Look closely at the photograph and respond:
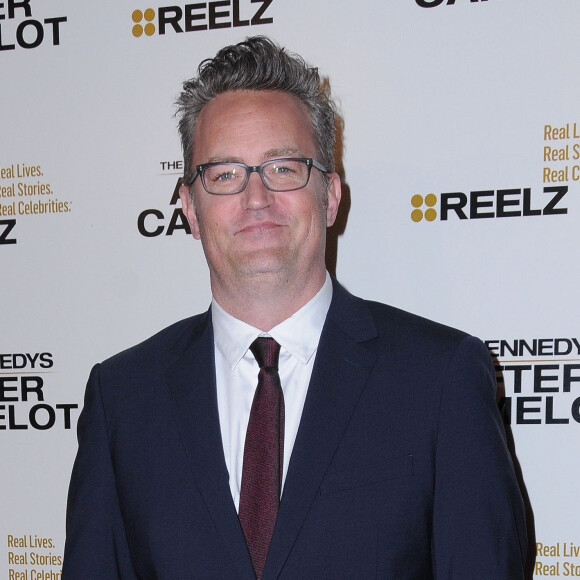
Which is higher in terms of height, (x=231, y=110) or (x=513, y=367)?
(x=231, y=110)

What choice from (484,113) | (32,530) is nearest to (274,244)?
(484,113)

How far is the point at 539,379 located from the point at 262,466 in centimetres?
97

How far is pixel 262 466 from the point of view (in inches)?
53.5

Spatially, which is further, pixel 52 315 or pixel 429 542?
pixel 52 315

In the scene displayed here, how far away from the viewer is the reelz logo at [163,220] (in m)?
2.15

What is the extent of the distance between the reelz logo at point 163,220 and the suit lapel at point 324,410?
0.80m

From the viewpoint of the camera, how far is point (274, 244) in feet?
4.73

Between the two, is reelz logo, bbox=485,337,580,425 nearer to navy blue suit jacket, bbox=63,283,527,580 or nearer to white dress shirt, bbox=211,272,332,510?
navy blue suit jacket, bbox=63,283,527,580

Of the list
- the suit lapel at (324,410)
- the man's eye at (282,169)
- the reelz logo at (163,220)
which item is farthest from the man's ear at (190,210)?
the reelz logo at (163,220)

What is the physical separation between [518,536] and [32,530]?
65.1 inches

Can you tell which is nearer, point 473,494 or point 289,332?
point 473,494

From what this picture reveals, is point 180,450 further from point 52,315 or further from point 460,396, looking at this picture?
point 52,315

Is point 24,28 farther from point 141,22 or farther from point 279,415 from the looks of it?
point 279,415

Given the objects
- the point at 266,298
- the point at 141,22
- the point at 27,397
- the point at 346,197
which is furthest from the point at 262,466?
the point at 141,22
